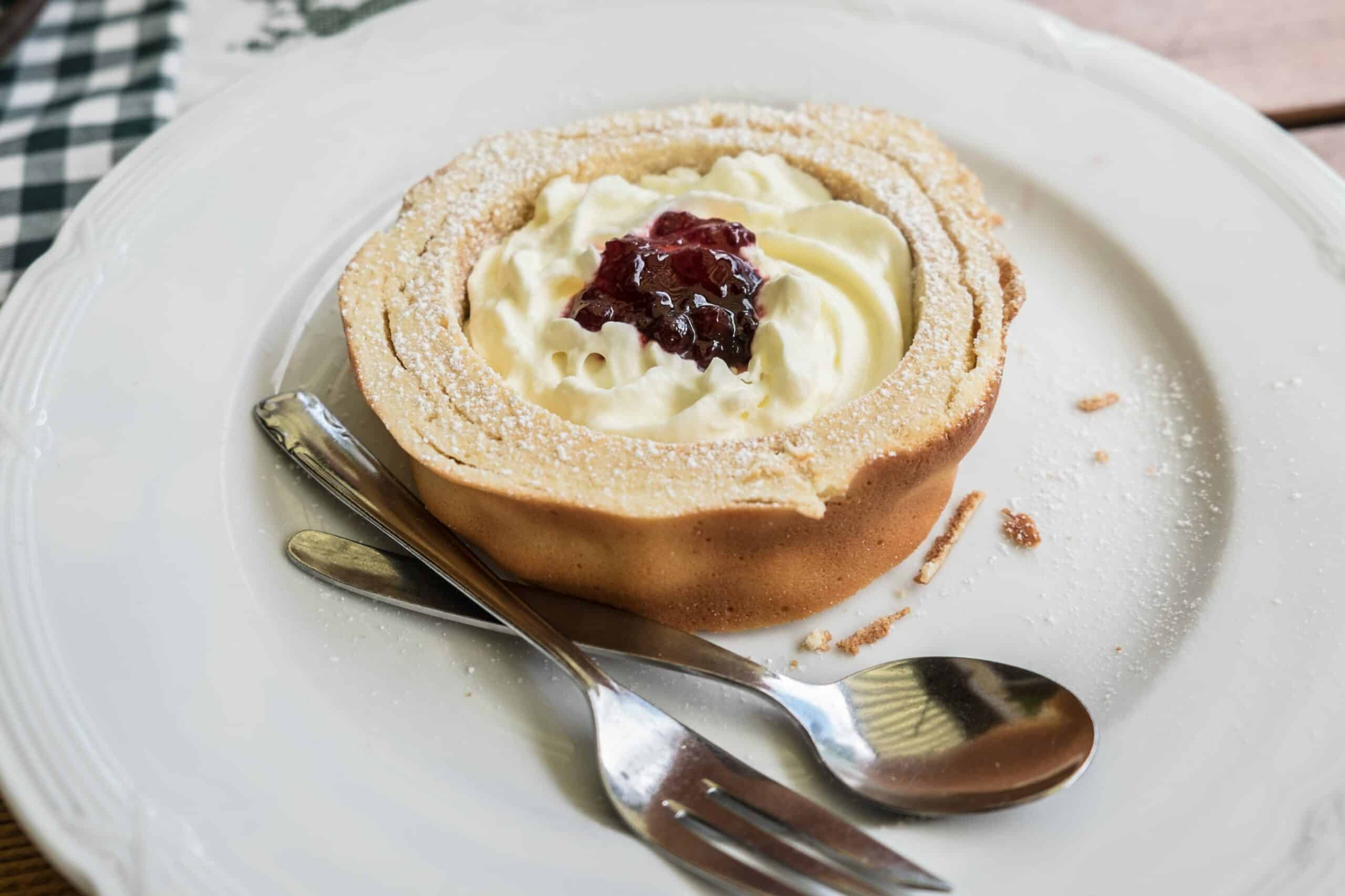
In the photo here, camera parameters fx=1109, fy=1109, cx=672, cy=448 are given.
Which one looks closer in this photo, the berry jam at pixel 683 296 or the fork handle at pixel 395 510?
the fork handle at pixel 395 510

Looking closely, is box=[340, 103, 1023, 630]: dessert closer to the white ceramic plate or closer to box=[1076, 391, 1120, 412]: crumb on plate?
the white ceramic plate

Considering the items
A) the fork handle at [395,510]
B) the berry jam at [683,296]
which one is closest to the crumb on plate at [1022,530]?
the berry jam at [683,296]

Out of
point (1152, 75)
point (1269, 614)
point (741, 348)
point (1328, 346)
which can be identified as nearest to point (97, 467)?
point (741, 348)

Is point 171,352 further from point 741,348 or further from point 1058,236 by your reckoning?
point 1058,236

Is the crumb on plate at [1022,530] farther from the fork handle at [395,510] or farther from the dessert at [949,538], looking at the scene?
→ the fork handle at [395,510]

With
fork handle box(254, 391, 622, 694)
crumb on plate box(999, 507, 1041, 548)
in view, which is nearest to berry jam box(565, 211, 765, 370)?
fork handle box(254, 391, 622, 694)

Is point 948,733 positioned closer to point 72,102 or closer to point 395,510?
point 395,510
